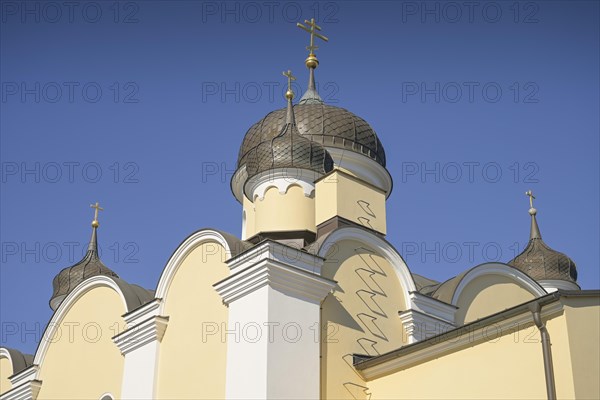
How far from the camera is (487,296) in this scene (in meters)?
15.6

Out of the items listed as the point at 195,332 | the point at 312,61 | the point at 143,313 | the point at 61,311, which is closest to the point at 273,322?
the point at 195,332

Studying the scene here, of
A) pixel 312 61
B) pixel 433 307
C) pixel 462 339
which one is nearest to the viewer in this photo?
pixel 462 339

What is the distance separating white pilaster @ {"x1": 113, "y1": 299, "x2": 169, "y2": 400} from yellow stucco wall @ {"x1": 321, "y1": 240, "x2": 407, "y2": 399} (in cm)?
281

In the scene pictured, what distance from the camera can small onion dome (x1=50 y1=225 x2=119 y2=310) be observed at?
21.6 meters

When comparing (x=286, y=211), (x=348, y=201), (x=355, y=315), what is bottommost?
(x=355, y=315)

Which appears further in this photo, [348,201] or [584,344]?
[348,201]

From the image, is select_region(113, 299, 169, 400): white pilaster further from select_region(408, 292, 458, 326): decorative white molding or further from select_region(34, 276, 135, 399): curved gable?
select_region(408, 292, 458, 326): decorative white molding

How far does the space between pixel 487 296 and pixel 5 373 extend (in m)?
9.88

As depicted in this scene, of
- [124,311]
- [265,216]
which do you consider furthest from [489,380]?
[124,311]

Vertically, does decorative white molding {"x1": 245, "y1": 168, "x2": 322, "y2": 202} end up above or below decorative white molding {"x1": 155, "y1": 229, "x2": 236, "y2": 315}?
above

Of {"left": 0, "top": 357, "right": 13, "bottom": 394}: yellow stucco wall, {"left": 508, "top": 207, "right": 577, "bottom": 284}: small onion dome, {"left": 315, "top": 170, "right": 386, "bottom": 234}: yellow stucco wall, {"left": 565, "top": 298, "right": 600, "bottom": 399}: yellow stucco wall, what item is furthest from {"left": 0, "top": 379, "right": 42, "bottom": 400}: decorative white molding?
{"left": 565, "top": 298, "right": 600, "bottom": 399}: yellow stucco wall

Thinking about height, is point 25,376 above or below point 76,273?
below

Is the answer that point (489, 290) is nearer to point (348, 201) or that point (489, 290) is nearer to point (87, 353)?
point (348, 201)

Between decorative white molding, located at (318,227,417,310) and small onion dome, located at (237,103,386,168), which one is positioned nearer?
decorative white molding, located at (318,227,417,310)
